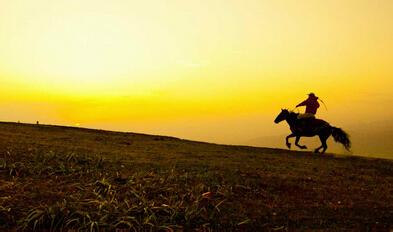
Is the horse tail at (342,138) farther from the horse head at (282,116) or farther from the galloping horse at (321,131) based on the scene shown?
the horse head at (282,116)

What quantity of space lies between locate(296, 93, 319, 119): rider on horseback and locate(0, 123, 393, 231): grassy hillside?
901 cm

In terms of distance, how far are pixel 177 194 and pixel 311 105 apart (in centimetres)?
1730

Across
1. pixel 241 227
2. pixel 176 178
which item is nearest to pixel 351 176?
pixel 176 178

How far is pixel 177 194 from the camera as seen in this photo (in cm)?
1111

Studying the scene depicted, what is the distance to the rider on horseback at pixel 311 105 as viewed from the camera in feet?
86.5

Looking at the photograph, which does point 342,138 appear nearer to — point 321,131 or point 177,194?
point 321,131

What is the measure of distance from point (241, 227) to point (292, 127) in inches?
738

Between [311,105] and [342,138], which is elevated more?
[311,105]

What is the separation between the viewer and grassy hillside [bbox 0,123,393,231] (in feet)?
29.9

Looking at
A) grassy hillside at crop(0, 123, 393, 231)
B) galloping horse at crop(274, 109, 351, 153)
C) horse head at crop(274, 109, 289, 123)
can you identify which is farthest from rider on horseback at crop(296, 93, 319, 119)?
grassy hillside at crop(0, 123, 393, 231)

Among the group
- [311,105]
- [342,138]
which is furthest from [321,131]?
[311,105]

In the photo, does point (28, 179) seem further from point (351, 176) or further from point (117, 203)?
point (351, 176)

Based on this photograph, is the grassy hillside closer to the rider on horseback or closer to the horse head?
the rider on horseback

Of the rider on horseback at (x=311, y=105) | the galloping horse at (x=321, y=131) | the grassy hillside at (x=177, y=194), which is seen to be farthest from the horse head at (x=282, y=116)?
the grassy hillside at (x=177, y=194)
